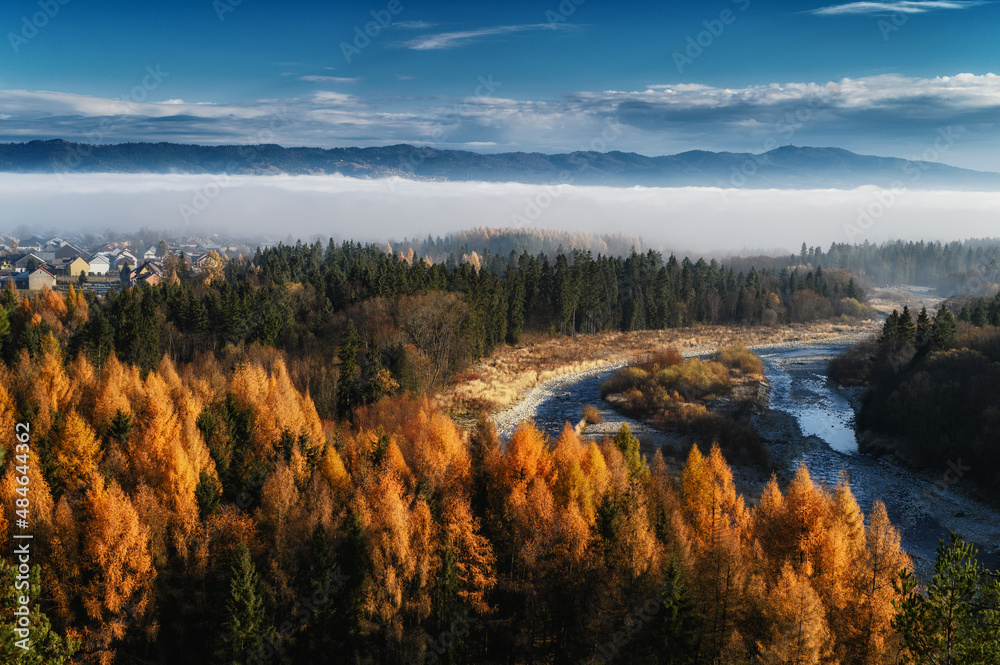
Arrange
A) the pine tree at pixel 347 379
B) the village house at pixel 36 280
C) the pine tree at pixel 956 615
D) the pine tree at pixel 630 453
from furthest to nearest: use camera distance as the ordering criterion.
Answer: the village house at pixel 36 280
the pine tree at pixel 347 379
the pine tree at pixel 630 453
the pine tree at pixel 956 615

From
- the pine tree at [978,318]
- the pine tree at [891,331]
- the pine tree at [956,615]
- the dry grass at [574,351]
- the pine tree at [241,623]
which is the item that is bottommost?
the pine tree at [241,623]

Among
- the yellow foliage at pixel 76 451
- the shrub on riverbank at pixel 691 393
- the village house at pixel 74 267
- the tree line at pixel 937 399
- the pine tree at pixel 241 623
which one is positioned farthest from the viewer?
the village house at pixel 74 267

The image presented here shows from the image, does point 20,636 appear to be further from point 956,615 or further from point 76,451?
point 956,615

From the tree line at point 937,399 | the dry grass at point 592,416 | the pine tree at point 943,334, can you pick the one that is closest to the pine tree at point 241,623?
the dry grass at point 592,416

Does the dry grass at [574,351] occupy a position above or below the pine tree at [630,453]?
below

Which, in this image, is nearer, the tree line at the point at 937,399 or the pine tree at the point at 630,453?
the pine tree at the point at 630,453

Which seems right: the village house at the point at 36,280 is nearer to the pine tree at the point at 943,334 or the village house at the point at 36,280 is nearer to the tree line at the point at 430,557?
the tree line at the point at 430,557

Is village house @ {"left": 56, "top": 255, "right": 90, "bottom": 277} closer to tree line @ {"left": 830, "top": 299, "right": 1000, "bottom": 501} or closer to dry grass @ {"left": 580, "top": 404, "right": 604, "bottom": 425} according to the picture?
dry grass @ {"left": 580, "top": 404, "right": 604, "bottom": 425}
